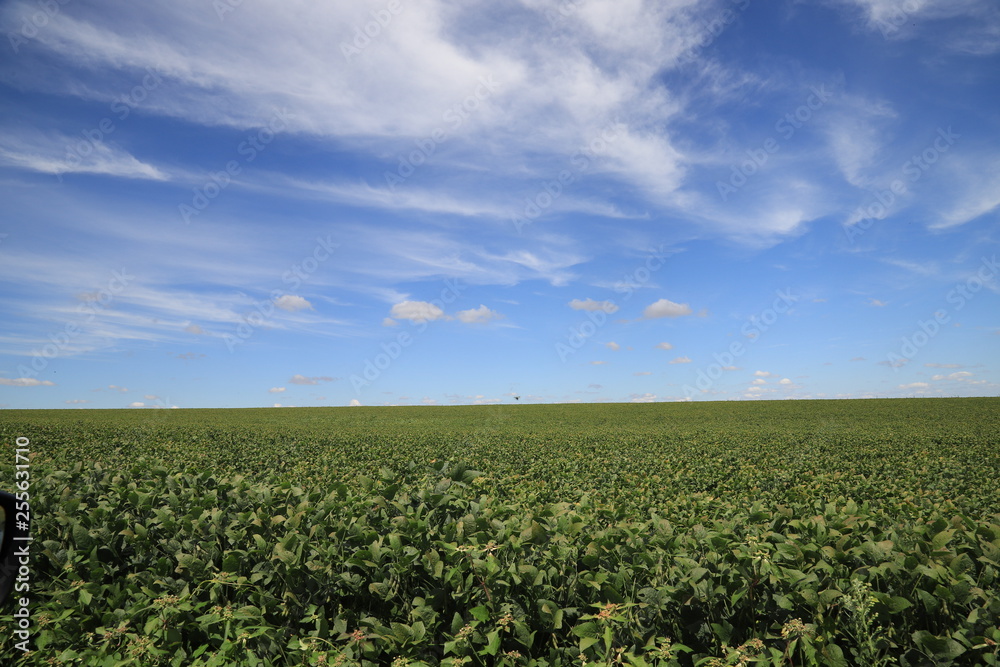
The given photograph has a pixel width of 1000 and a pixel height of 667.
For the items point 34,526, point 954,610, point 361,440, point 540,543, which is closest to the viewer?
point 954,610

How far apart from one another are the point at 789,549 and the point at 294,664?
3108 millimetres

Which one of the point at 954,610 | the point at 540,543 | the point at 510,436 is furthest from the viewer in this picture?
the point at 510,436

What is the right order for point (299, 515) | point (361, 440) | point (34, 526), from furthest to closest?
point (361, 440) → point (34, 526) → point (299, 515)

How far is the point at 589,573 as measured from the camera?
10.6ft

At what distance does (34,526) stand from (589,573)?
4763 mm

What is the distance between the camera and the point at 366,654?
315cm

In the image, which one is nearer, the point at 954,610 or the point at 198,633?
the point at 954,610

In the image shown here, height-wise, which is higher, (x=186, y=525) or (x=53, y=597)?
(x=186, y=525)

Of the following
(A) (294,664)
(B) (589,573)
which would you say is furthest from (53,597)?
(B) (589,573)

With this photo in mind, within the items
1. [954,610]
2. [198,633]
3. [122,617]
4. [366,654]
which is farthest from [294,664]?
[954,610]

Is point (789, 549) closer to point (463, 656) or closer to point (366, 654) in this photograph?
point (463, 656)

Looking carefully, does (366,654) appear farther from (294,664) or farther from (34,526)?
(34,526)

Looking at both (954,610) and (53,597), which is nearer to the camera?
(954,610)

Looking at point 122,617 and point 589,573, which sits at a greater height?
point 589,573
